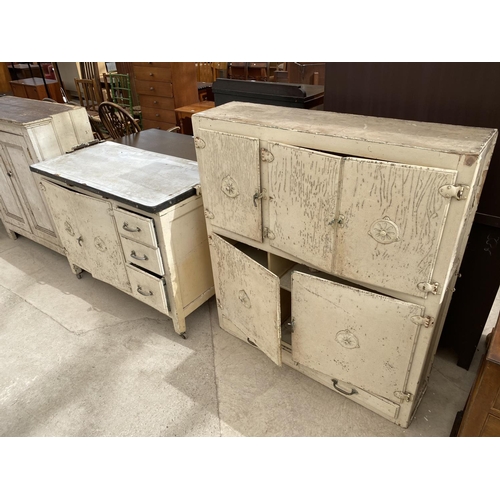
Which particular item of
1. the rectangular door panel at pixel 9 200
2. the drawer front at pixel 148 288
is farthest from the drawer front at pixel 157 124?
the drawer front at pixel 148 288

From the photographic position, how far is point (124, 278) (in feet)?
6.84

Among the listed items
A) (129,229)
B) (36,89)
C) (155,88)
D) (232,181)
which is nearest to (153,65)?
(155,88)

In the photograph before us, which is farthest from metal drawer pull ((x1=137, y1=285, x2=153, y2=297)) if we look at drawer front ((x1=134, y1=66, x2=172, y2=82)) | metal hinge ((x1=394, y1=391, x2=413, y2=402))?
drawer front ((x1=134, y1=66, x2=172, y2=82))

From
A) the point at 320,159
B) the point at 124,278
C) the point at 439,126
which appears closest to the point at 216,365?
the point at 124,278

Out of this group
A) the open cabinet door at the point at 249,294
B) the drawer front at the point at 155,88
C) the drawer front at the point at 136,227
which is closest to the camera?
the open cabinet door at the point at 249,294

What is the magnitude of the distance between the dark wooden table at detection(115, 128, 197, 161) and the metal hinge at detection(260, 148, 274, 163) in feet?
2.96

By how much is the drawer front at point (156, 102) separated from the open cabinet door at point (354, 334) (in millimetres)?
3453

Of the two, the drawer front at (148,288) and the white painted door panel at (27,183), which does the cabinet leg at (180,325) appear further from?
the white painted door panel at (27,183)

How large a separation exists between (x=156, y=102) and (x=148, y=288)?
3.15m

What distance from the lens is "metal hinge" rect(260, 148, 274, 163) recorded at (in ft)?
4.42

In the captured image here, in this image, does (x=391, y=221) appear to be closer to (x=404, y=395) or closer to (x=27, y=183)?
(x=404, y=395)

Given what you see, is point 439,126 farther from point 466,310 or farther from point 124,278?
point 124,278

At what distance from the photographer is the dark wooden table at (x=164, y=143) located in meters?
2.28

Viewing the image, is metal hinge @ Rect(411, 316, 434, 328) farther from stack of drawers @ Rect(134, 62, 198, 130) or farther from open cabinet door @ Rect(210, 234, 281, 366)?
stack of drawers @ Rect(134, 62, 198, 130)
